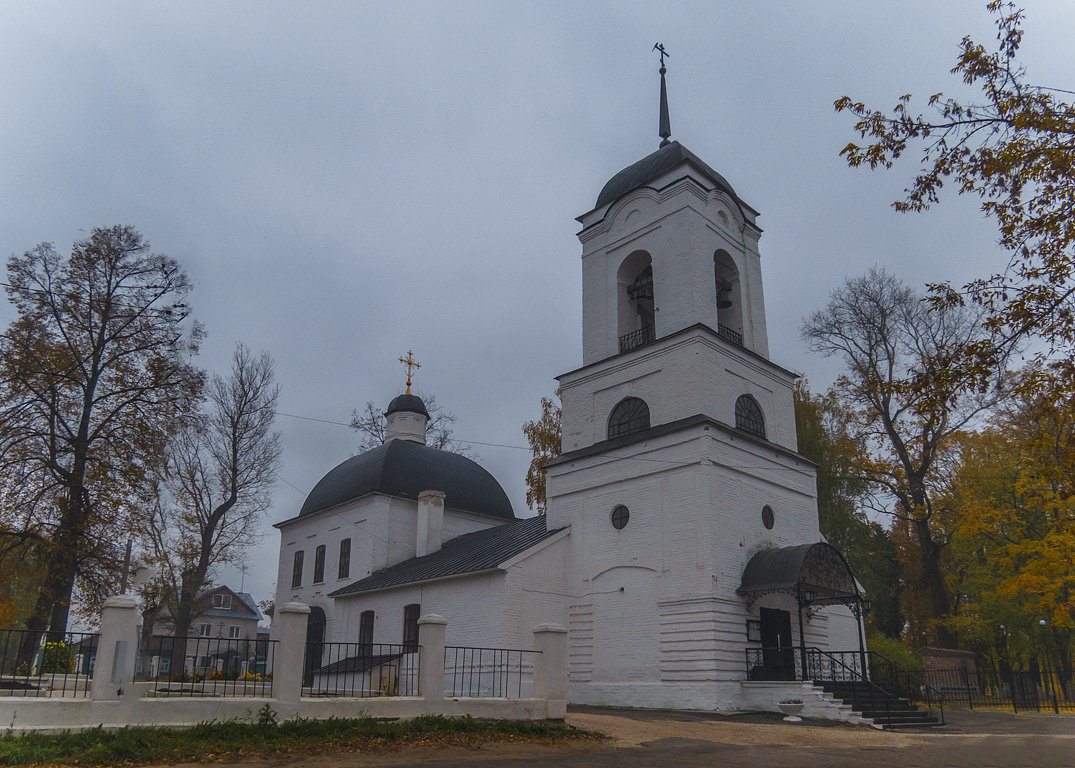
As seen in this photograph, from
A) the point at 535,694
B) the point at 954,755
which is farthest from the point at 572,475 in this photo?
the point at 954,755

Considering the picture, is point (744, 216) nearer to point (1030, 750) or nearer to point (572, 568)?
point (572, 568)

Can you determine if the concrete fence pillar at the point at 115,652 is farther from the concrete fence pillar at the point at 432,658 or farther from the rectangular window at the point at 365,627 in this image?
the rectangular window at the point at 365,627

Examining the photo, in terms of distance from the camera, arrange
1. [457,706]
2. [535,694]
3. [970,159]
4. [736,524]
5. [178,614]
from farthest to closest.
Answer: [178,614], [736,524], [535,694], [457,706], [970,159]

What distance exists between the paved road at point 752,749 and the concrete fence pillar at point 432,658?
162cm

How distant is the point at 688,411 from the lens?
20109mm

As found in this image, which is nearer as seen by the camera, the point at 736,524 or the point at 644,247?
the point at 736,524

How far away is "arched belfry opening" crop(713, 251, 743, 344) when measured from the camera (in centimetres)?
2367

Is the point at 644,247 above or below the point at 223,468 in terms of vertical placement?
above

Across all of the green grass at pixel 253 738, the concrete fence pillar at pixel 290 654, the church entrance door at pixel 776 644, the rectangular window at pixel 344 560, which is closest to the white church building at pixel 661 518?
the church entrance door at pixel 776 644

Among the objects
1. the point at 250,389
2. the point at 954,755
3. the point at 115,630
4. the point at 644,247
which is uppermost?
the point at 644,247

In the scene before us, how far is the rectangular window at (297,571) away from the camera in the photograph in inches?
1249

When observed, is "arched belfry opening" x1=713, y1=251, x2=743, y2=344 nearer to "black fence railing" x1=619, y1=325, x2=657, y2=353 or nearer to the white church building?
the white church building

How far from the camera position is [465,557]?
22969mm

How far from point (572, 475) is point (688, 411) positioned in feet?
12.7
